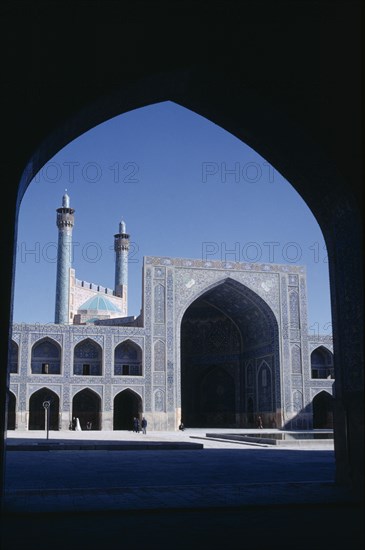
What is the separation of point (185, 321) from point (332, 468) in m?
22.7

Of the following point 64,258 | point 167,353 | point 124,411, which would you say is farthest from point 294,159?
point 64,258

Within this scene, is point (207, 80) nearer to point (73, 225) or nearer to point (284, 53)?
point (284, 53)

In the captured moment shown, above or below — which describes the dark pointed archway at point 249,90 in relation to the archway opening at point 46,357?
above

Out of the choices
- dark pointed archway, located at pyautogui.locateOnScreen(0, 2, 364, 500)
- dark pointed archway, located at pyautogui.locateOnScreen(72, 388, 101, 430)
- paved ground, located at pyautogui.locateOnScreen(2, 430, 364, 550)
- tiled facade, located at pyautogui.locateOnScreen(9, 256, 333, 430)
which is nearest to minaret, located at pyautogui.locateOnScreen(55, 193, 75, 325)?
dark pointed archway, located at pyautogui.locateOnScreen(72, 388, 101, 430)

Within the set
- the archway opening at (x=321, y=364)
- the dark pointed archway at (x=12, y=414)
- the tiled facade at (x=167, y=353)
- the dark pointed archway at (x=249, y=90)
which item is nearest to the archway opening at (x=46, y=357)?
the tiled facade at (x=167, y=353)

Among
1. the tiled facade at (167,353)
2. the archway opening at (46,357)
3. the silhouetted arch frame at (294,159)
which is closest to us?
the silhouetted arch frame at (294,159)

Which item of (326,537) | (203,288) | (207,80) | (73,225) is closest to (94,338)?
(203,288)

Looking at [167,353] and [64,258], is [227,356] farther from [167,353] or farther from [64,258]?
[64,258]

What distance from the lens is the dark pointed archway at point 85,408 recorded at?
84.8ft

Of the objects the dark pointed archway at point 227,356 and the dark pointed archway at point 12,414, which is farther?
the dark pointed archway at point 227,356

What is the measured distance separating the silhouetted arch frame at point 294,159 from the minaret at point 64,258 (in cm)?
2582

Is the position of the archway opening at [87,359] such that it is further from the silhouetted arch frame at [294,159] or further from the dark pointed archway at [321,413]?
the silhouetted arch frame at [294,159]

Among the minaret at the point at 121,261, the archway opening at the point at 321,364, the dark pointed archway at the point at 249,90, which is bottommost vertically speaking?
the archway opening at the point at 321,364

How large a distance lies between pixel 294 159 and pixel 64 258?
27.7 metres
